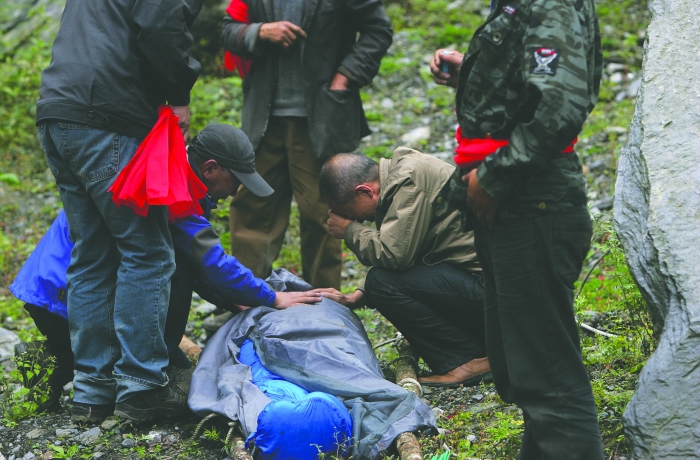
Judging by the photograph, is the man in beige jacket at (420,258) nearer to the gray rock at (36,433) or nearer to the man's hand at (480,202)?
the man's hand at (480,202)

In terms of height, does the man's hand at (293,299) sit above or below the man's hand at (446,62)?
below

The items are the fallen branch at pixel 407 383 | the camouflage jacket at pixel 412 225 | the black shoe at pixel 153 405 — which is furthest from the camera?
the camouflage jacket at pixel 412 225

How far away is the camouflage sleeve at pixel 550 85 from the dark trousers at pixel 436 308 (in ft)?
5.92

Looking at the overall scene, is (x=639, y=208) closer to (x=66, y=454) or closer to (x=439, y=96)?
(x=66, y=454)

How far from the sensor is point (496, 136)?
9.11ft

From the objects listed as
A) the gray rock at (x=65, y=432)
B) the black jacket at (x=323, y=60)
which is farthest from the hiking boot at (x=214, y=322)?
the gray rock at (x=65, y=432)

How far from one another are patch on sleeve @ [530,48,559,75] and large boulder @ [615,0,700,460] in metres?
0.97

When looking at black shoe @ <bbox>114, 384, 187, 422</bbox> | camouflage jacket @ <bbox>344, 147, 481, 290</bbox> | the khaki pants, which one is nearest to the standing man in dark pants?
camouflage jacket @ <bbox>344, 147, 481, 290</bbox>

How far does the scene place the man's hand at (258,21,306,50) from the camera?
5.20 metres

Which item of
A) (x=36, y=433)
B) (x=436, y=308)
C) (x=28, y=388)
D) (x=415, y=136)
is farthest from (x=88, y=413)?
(x=415, y=136)

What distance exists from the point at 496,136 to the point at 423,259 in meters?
1.74

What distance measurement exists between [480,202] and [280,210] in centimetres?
311

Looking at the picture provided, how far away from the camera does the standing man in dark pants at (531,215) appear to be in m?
2.57

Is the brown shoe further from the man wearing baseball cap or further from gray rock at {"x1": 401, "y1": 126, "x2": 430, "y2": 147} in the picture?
gray rock at {"x1": 401, "y1": 126, "x2": 430, "y2": 147}
